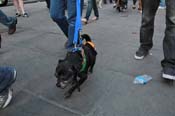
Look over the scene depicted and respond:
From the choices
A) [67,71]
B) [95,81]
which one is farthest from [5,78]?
[95,81]

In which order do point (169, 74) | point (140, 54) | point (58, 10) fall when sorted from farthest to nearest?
→ point (140, 54) < point (58, 10) < point (169, 74)

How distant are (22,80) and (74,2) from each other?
3.71 feet

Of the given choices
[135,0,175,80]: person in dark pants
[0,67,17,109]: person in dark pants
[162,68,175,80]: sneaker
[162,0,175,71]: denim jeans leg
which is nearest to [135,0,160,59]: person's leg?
[135,0,175,80]: person in dark pants

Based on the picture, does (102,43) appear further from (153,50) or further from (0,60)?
(0,60)

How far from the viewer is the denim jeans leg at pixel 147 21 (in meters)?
3.29

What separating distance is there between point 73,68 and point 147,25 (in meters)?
1.43

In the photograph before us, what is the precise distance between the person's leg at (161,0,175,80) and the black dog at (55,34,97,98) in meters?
0.82

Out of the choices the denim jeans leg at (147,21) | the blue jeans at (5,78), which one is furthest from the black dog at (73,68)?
the denim jeans leg at (147,21)

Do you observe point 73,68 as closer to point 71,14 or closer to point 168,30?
point 71,14

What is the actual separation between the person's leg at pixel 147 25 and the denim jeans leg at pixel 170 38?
1.12 ft

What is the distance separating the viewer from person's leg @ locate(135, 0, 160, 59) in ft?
10.8

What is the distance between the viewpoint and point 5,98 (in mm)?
2586

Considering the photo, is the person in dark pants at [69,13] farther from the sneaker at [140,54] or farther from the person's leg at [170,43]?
the person's leg at [170,43]

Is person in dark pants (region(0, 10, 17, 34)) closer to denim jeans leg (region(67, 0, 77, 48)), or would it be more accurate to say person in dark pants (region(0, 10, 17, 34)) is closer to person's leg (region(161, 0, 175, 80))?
denim jeans leg (region(67, 0, 77, 48))
